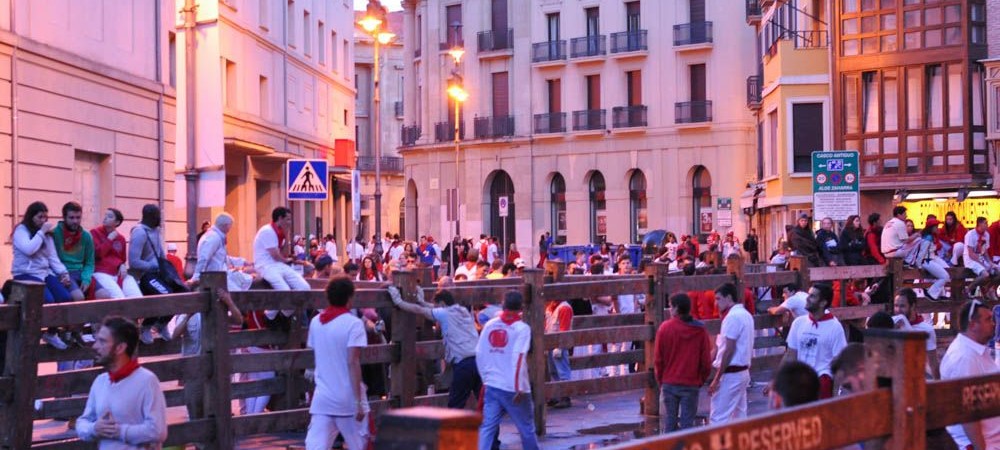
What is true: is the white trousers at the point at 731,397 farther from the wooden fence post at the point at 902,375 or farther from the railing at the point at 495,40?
the railing at the point at 495,40

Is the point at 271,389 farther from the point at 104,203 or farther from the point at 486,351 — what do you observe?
the point at 104,203

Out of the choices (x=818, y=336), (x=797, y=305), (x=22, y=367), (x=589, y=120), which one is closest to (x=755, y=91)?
(x=589, y=120)

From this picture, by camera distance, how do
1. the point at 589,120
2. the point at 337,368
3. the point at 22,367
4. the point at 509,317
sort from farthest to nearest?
the point at 589,120, the point at 509,317, the point at 337,368, the point at 22,367

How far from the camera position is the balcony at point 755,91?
52.3 metres

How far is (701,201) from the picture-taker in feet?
211

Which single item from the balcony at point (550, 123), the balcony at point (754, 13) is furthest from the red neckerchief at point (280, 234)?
the balcony at point (550, 123)

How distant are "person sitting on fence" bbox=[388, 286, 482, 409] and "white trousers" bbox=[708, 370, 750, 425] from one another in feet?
7.30

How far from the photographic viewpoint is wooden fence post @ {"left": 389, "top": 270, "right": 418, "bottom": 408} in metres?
14.0

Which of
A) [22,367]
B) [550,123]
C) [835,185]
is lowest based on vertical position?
[22,367]

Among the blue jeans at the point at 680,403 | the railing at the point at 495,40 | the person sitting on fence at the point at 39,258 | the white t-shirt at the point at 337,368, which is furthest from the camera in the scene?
the railing at the point at 495,40

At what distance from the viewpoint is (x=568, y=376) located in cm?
1766

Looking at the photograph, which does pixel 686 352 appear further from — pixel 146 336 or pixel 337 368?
pixel 146 336

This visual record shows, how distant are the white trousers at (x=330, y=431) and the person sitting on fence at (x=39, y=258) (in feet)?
13.8

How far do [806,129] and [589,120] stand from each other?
25.5 metres
